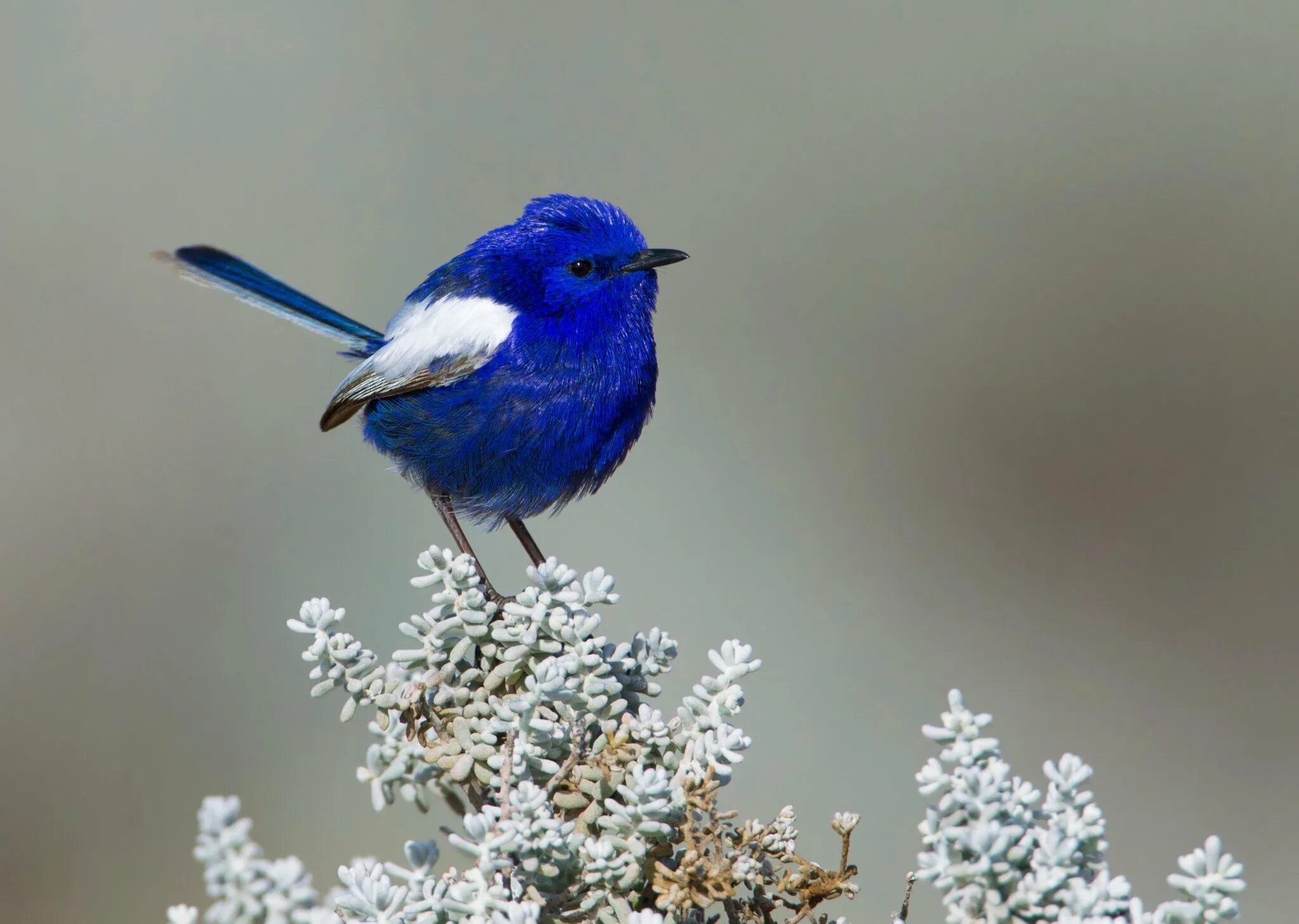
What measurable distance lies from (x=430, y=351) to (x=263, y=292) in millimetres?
884

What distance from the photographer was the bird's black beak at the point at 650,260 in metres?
3.09

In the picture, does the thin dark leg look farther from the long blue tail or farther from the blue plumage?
the long blue tail

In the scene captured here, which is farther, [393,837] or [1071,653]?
[1071,653]

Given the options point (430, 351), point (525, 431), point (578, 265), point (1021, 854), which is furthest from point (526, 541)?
point (1021, 854)

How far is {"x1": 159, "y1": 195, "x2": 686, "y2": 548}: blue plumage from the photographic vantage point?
3.01 meters

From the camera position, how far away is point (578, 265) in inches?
123

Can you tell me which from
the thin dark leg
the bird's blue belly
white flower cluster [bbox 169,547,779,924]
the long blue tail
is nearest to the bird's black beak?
the bird's blue belly

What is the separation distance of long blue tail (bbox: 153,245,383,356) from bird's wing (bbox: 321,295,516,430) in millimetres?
337

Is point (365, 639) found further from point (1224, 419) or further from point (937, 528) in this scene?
point (1224, 419)

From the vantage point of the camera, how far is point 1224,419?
5648 mm

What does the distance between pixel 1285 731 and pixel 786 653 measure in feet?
7.30

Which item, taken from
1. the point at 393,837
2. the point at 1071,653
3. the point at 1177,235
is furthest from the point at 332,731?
the point at 1177,235

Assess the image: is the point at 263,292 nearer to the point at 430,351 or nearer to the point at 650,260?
the point at 430,351

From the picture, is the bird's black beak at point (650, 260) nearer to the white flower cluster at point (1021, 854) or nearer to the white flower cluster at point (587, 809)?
the white flower cluster at point (587, 809)
